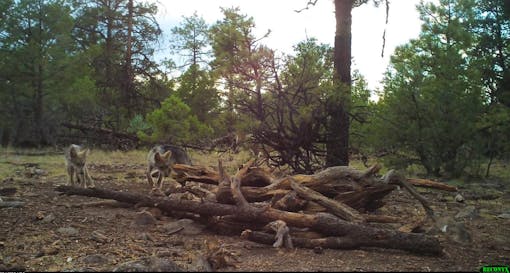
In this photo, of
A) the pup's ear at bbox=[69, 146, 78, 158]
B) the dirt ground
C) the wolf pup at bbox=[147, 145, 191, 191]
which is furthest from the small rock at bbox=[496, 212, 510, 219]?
the pup's ear at bbox=[69, 146, 78, 158]

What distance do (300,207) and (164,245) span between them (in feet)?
6.12

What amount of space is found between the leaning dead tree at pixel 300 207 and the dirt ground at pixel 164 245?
0.48 feet

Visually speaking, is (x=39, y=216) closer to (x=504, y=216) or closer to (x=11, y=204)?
(x=11, y=204)

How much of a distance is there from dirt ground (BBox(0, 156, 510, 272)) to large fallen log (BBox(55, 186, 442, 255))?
0.12 metres

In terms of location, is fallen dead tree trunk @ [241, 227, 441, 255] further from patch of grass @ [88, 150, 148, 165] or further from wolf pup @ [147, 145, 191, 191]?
patch of grass @ [88, 150, 148, 165]

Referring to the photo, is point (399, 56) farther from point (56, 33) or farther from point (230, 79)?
point (56, 33)

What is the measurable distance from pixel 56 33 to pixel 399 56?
49.7 ft

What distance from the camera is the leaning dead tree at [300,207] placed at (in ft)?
15.6

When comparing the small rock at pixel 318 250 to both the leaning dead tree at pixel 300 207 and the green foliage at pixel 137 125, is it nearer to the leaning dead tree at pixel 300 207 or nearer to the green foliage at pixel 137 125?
the leaning dead tree at pixel 300 207

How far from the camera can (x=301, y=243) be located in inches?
191

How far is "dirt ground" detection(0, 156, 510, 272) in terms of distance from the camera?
4.26 m

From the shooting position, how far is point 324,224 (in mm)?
4949

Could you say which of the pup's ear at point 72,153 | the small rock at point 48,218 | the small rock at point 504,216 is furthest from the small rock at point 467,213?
the pup's ear at point 72,153

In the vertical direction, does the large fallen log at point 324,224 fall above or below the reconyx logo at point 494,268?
above
